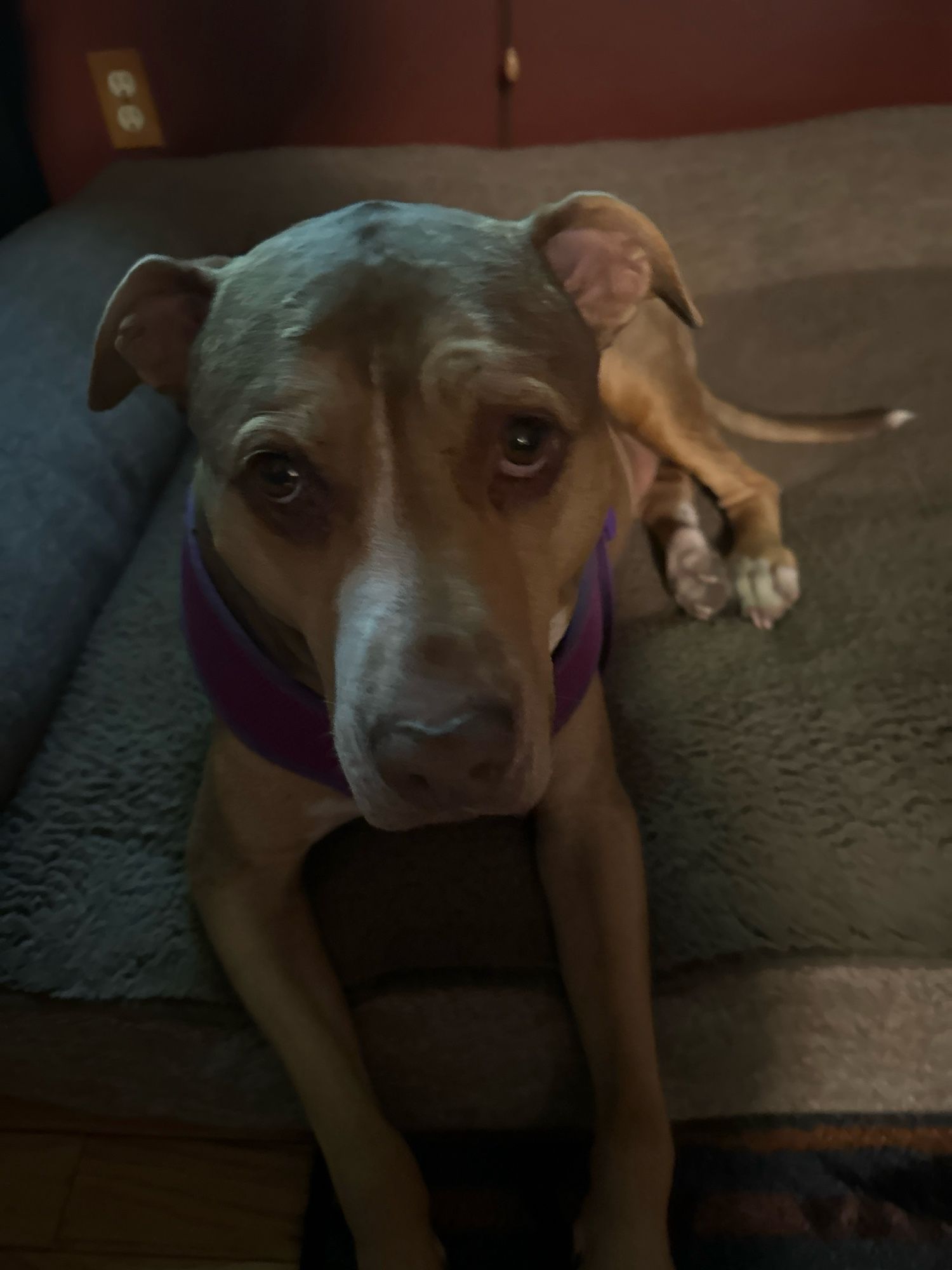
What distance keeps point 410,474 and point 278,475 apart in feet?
0.56

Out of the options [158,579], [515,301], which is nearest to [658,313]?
[515,301]

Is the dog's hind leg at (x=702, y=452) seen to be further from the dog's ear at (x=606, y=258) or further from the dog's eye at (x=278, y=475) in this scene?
the dog's eye at (x=278, y=475)

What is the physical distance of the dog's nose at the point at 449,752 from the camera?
3.11ft

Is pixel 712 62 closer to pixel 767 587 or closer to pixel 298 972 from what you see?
pixel 767 587

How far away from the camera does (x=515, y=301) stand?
3.79 ft

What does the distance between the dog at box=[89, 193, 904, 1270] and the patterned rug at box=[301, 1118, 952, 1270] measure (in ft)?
0.47

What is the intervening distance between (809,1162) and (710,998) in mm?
312

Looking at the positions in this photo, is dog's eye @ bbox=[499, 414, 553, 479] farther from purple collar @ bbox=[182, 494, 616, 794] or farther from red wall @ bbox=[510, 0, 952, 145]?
red wall @ bbox=[510, 0, 952, 145]

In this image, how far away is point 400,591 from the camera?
3.33 ft

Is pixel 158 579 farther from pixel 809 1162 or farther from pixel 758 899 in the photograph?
pixel 809 1162

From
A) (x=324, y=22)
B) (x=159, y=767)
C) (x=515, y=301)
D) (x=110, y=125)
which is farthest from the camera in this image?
(x=110, y=125)

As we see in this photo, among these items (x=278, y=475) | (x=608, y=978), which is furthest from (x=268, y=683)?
(x=608, y=978)

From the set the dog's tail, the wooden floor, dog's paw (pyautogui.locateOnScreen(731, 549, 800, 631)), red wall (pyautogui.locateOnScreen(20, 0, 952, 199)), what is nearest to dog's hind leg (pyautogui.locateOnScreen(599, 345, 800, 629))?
dog's paw (pyautogui.locateOnScreen(731, 549, 800, 631))

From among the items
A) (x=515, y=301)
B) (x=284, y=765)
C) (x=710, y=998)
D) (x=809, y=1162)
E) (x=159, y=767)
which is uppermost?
(x=515, y=301)
